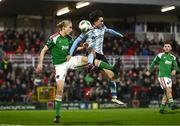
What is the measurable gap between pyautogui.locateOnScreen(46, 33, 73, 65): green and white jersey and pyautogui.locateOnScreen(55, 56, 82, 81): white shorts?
11 cm

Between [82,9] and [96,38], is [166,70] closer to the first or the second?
[96,38]

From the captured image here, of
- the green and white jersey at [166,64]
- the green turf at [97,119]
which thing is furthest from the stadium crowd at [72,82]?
the green turf at [97,119]

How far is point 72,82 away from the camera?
29359mm

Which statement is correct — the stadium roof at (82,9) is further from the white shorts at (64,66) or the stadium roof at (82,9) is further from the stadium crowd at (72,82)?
the white shorts at (64,66)

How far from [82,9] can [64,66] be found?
84.2 ft

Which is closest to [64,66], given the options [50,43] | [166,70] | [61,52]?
[61,52]

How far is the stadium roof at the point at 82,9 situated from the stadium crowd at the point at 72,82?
2.92m

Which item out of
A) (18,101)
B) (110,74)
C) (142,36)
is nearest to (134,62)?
(142,36)

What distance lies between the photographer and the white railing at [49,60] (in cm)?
3272

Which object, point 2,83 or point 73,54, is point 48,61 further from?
point 73,54

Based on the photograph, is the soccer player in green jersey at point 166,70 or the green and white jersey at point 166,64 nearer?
the soccer player in green jersey at point 166,70

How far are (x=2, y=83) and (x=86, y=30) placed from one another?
1419cm

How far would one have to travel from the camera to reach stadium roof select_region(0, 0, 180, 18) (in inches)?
1401

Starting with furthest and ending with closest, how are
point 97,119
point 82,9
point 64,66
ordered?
point 82,9
point 97,119
point 64,66
